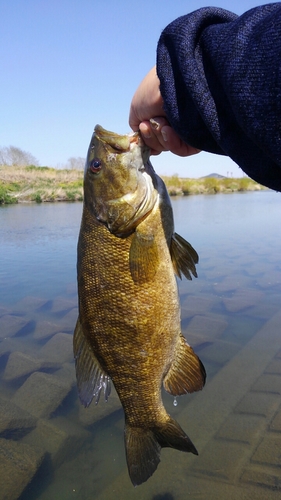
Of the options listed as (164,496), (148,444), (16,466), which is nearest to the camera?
(148,444)

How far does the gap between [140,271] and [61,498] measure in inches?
108

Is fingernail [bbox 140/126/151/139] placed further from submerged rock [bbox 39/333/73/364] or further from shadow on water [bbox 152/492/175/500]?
submerged rock [bbox 39/333/73/364]

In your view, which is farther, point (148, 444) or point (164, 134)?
point (148, 444)

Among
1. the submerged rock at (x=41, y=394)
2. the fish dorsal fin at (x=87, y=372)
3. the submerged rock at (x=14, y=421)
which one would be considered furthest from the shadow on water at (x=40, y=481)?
the fish dorsal fin at (x=87, y=372)

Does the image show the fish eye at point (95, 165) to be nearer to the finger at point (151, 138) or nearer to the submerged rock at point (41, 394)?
the finger at point (151, 138)

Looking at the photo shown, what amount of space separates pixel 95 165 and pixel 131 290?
836 mm

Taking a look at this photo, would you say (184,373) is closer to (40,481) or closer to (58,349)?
(40,481)

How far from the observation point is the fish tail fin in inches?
94.9

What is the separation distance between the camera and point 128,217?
2.31 metres

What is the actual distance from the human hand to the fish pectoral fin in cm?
56

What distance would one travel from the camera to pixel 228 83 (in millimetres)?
1493

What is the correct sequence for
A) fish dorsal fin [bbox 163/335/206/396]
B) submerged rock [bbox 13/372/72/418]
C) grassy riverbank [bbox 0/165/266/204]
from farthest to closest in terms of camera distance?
grassy riverbank [bbox 0/165/266/204] → submerged rock [bbox 13/372/72/418] → fish dorsal fin [bbox 163/335/206/396]

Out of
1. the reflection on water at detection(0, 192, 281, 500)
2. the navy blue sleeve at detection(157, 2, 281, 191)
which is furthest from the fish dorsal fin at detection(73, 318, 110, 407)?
the reflection on water at detection(0, 192, 281, 500)

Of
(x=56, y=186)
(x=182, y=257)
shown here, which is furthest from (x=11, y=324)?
(x=56, y=186)
